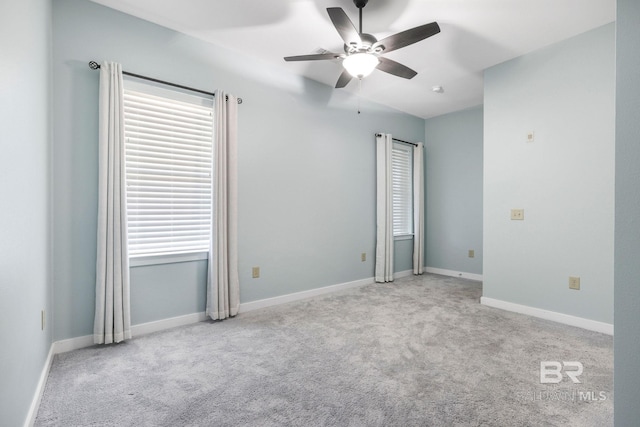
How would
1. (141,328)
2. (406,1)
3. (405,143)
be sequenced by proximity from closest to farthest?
(406,1)
(141,328)
(405,143)

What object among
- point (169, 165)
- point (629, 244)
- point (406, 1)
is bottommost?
point (629, 244)

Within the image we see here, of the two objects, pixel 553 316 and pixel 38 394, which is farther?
pixel 553 316

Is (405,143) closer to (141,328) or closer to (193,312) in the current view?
(193,312)

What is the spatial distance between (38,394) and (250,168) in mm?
2401

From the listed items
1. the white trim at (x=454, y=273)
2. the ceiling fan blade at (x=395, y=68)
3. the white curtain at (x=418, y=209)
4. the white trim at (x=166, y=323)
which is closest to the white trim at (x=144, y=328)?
the white trim at (x=166, y=323)

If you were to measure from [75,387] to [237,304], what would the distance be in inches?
56.3

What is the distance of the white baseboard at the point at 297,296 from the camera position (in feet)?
11.0

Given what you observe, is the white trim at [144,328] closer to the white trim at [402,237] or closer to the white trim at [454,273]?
the white trim at [402,237]

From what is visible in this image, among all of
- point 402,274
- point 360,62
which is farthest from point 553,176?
point 402,274

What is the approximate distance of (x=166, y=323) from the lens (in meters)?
2.81

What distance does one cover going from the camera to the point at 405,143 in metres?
5.19

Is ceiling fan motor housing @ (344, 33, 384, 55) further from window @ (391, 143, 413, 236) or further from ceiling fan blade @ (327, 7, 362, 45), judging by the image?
window @ (391, 143, 413, 236)

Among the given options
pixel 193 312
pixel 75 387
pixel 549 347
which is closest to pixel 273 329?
pixel 193 312

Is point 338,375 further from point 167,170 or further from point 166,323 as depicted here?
point 167,170
